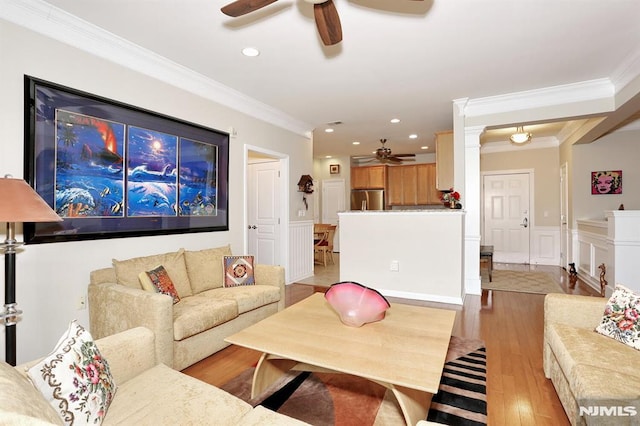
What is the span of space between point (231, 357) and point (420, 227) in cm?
274

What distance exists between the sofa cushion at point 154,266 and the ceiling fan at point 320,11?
206 cm

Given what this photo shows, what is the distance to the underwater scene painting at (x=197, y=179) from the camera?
10.9ft

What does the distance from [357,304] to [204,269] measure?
6.03 feet

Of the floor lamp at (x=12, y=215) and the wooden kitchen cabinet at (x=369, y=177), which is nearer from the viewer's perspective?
the floor lamp at (x=12, y=215)

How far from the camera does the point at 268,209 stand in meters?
5.23

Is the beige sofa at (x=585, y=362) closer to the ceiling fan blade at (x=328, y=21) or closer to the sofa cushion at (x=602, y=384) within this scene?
the sofa cushion at (x=602, y=384)

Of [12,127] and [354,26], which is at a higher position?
[354,26]

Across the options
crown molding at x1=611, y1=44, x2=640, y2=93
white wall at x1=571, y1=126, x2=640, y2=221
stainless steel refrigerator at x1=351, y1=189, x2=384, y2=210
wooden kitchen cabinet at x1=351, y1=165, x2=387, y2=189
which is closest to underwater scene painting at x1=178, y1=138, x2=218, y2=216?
crown molding at x1=611, y1=44, x2=640, y2=93

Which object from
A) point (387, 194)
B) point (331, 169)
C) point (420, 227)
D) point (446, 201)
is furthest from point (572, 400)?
point (331, 169)

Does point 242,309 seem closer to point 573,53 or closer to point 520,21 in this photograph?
point 520,21

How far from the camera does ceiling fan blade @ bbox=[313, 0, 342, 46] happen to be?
1.85 m

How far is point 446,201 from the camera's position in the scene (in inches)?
179

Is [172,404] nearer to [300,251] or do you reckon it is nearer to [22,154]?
[22,154]

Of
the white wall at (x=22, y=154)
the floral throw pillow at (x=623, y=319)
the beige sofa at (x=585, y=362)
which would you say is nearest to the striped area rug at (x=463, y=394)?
the beige sofa at (x=585, y=362)
